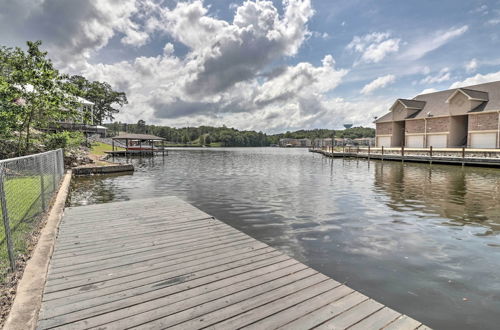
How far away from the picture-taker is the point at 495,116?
3553 centimetres

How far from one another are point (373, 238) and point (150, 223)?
5.81 meters

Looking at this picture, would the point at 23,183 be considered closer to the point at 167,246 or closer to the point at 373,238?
the point at 167,246

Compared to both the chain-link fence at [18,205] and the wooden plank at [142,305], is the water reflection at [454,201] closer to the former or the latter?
the wooden plank at [142,305]

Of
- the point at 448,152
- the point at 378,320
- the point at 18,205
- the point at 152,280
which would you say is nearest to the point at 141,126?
the point at 448,152

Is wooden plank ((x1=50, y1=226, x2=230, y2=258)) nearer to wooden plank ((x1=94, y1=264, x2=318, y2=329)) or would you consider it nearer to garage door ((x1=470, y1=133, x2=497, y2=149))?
wooden plank ((x1=94, y1=264, x2=318, y2=329))

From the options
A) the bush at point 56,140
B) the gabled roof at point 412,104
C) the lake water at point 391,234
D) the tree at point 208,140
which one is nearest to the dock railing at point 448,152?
the gabled roof at point 412,104

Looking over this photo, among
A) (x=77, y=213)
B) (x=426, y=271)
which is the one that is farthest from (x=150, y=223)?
(x=426, y=271)

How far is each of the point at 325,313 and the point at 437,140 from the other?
48.8m

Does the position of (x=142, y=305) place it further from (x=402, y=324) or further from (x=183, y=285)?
(x=402, y=324)

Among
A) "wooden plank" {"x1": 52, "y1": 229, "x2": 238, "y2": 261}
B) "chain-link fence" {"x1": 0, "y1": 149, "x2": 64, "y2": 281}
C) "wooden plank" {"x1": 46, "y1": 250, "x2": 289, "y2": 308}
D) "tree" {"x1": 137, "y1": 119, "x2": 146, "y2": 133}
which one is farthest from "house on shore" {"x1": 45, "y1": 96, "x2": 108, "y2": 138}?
"tree" {"x1": 137, "y1": 119, "x2": 146, "y2": 133}

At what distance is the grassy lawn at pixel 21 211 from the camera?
504 cm

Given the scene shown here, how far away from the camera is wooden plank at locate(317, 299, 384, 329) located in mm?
2916

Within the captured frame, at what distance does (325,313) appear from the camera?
3.13 meters

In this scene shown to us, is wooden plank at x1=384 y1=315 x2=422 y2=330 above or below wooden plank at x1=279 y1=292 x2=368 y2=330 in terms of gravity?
below
